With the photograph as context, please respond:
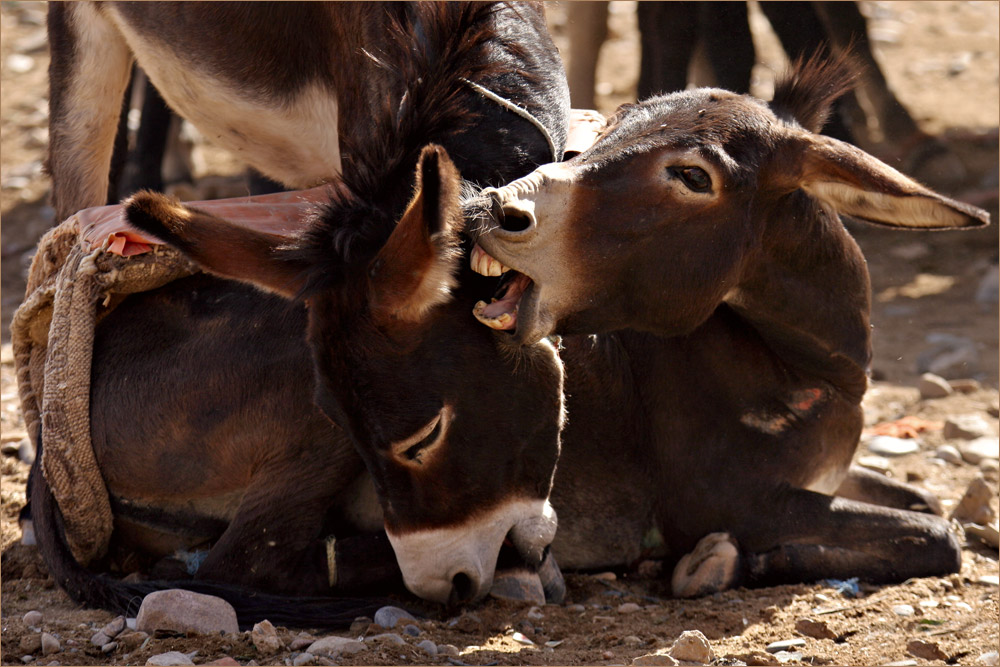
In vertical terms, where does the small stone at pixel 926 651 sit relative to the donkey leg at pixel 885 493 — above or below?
below

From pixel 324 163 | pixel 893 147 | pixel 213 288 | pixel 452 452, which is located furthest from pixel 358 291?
pixel 893 147

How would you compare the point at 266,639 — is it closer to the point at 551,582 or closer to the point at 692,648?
the point at 551,582

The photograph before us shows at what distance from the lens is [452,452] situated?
10.1ft

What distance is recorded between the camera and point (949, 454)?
4.71 m

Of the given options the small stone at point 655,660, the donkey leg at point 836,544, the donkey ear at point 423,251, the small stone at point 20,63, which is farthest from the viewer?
the small stone at point 20,63

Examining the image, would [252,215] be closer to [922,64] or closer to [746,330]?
[746,330]

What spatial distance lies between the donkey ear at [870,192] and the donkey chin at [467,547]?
3.92ft

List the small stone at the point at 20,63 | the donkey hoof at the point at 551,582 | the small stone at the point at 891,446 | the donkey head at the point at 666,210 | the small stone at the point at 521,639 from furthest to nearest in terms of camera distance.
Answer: the small stone at the point at 20,63 < the small stone at the point at 891,446 < the donkey hoof at the point at 551,582 < the small stone at the point at 521,639 < the donkey head at the point at 666,210

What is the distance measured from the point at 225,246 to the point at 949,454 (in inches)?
125

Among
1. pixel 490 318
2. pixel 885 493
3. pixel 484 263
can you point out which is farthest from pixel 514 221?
pixel 885 493

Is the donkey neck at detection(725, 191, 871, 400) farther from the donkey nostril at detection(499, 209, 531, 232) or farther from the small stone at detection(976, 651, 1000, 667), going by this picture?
the small stone at detection(976, 651, 1000, 667)

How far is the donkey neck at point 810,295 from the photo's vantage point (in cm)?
334

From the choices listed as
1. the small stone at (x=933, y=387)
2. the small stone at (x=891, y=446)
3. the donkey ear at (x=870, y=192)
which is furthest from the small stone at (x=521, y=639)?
the small stone at (x=933, y=387)

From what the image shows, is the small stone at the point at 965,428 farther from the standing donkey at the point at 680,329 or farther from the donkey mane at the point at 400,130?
the donkey mane at the point at 400,130
